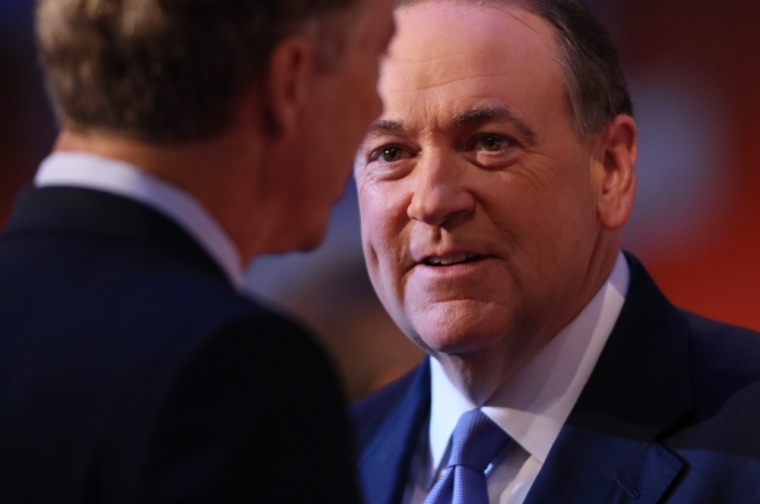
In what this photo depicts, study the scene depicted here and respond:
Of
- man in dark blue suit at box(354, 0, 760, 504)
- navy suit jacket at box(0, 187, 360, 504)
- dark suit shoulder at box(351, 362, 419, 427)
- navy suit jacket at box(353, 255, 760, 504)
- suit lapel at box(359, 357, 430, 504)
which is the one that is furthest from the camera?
dark suit shoulder at box(351, 362, 419, 427)

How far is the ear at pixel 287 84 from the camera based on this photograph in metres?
1.02

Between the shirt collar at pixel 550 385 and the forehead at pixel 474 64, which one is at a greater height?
the forehead at pixel 474 64

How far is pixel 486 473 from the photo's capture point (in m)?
1.93

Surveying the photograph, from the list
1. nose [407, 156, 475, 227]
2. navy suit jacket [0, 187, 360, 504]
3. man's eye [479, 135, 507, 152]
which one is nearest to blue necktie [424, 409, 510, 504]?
nose [407, 156, 475, 227]

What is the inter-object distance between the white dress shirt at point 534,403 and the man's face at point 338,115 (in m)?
0.88

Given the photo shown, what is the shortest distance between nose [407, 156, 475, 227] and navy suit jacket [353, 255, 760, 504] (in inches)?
16.7

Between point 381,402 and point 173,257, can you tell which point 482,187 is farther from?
point 173,257

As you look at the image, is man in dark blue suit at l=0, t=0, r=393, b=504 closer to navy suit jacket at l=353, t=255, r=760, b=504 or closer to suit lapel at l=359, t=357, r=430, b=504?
navy suit jacket at l=353, t=255, r=760, b=504

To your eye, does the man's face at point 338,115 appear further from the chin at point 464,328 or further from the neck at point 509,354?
the neck at point 509,354

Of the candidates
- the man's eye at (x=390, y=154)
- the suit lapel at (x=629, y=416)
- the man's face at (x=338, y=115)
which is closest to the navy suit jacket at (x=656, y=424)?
the suit lapel at (x=629, y=416)

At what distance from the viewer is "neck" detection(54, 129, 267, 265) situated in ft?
3.25

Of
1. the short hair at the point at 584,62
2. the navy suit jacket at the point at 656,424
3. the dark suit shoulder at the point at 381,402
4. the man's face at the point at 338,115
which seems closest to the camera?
the man's face at the point at 338,115

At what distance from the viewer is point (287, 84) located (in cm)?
104

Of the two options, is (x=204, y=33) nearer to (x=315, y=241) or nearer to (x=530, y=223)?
(x=315, y=241)
